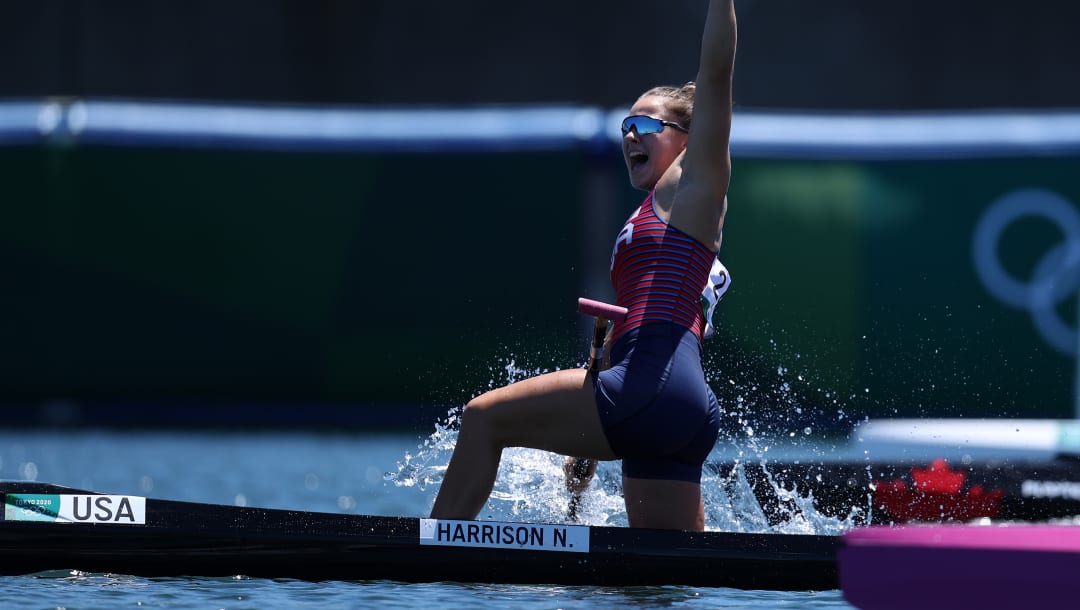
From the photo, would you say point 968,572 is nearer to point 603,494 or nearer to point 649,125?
point 649,125

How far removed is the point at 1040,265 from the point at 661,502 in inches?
378

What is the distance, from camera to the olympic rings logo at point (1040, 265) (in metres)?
A: 13.6

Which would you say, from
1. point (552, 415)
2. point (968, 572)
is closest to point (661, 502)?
point (552, 415)

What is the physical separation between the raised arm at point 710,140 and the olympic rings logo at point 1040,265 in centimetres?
933

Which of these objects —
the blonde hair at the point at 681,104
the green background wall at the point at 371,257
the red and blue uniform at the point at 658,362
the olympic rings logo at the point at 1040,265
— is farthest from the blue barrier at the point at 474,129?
the red and blue uniform at the point at 658,362

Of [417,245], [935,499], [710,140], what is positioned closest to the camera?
[710,140]

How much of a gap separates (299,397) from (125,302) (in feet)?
5.62

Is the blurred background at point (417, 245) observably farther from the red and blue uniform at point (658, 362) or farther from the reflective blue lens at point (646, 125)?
the red and blue uniform at point (658, 362)

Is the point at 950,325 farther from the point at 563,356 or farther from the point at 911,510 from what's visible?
the point at 911,510

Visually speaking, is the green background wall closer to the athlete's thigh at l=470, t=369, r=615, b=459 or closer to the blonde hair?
the blonde hair

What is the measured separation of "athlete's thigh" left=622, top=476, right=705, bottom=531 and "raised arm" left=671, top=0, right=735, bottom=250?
741 mm

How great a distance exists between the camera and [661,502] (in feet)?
16.4

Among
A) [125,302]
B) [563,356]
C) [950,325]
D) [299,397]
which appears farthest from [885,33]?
[125,302]

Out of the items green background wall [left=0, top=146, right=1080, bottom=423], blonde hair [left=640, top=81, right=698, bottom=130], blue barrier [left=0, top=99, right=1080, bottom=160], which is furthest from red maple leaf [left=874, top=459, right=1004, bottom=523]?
blue barrier [left=0, top=99, right=1080, bottom=160]
